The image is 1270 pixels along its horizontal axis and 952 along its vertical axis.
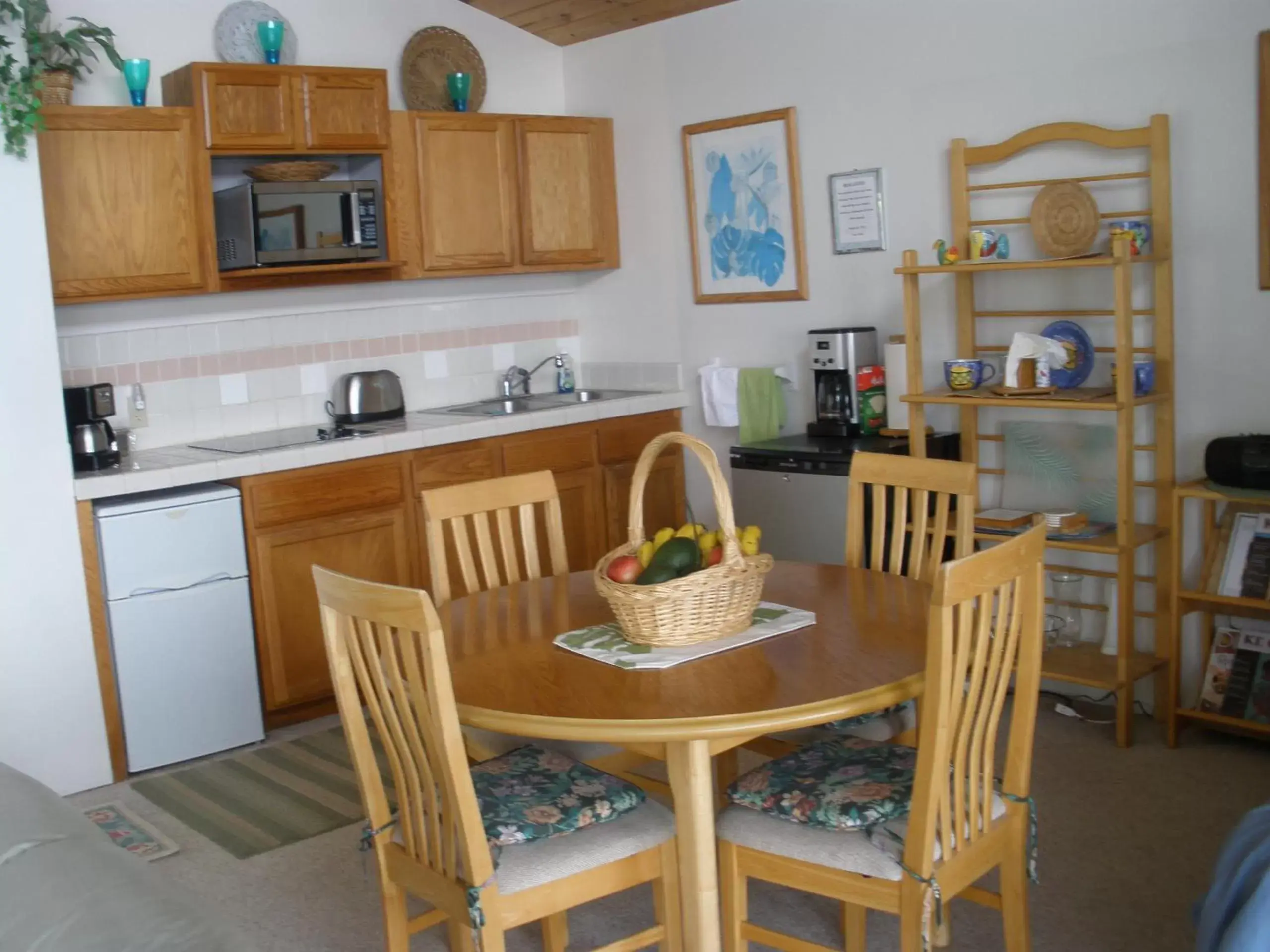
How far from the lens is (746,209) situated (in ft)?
16.1

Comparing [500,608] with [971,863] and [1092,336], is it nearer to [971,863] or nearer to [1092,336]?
[971,863]

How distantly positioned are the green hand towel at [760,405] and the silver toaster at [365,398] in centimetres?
126

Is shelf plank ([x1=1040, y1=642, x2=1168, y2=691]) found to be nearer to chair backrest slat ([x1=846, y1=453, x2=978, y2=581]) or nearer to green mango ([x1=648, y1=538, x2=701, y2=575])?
chair backrest slat ([x1=846, y1=453, x2=978, y2=581])

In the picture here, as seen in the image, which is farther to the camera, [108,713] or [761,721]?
[108,713]

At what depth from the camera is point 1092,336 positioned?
3965 millimetres

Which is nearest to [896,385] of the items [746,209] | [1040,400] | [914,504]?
[1040,400]

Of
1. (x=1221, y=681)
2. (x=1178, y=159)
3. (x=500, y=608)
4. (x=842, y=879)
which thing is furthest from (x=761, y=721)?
(x=1178, y=159)

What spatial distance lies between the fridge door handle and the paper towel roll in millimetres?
2118

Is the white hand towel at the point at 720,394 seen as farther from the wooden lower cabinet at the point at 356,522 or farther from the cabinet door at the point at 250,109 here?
the cabinet door at the point at 250,109

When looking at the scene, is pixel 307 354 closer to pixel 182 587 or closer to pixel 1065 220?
pixel 182 587

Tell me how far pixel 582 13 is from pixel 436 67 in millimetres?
593

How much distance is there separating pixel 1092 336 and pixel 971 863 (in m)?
2.14

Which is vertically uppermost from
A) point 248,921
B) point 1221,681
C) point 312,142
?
point 312,142

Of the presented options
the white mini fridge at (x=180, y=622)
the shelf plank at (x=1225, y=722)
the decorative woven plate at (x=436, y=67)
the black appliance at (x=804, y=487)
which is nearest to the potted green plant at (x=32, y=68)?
the white mini fridge at (x=180, y=622)
